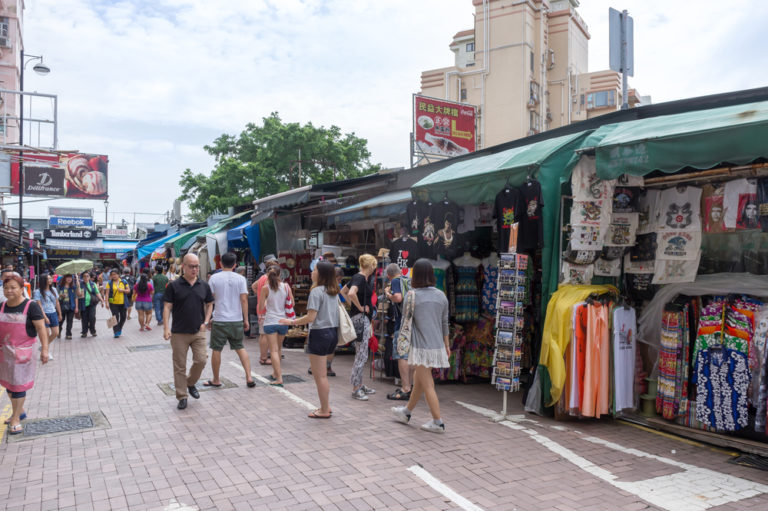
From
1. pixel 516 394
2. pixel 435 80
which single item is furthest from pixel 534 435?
pixel 435 80

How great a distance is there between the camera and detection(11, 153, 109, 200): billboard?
928 inches

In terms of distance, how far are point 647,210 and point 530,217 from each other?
1356 mm

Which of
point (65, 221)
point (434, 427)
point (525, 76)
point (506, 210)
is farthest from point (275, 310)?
point (65, 221)

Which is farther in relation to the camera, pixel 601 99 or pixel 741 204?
pixel 601 99

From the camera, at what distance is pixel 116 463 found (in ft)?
15.8

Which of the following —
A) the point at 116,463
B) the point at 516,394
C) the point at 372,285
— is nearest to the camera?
the point at 116,463

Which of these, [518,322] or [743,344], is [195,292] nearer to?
[518,322]

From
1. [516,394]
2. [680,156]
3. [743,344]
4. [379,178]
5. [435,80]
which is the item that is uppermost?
[435,80]

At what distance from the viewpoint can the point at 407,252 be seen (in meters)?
8.31

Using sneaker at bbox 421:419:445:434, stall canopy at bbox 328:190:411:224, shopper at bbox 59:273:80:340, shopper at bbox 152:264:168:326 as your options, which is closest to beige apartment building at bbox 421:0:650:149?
shopper at bbox 152:264:168:326

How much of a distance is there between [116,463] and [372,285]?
438 centimetres

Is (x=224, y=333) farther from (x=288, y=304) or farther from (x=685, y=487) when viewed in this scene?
(x=685, y=487)

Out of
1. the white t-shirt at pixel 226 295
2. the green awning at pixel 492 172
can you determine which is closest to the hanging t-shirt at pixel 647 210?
the green awning at pixel 492 172

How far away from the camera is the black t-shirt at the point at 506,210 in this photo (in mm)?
6422
